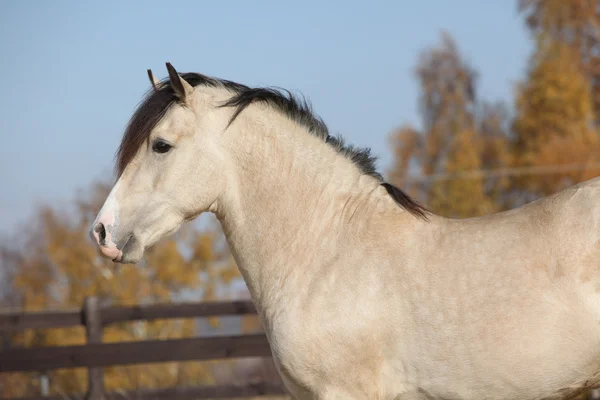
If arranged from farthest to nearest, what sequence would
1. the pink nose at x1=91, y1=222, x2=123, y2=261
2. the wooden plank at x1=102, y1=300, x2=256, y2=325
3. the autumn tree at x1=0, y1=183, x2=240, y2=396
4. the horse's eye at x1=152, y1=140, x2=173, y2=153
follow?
the autumn tree at x1=0, y1=183, x2=240, y2=396, the wooden plank at x1=102, y1=300, x2=256, y2=325, the horse's eye at x1=152, y1=140, x2=173, y2=153, the pink nose at x1=91, y1=222, x2=123, y2=261

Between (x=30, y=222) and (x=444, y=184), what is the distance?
75.8 ft

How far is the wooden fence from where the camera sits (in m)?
7.53

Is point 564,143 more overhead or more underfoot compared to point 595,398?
more overhead

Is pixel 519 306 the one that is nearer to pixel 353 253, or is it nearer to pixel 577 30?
pixel 353 253

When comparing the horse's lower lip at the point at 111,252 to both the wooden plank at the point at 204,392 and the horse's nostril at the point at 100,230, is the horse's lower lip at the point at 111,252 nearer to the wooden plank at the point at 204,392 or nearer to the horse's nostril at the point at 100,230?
the horse's nostril at the point at 100,230

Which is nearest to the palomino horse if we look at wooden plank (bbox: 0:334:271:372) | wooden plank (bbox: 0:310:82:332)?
wooden plank (bbox: 0:334:271:372)

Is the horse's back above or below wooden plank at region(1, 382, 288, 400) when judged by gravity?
above

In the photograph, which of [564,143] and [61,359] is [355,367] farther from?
[564,143]

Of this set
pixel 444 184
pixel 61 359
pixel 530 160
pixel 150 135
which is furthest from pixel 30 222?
pixel 150 135

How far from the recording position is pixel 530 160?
118ft

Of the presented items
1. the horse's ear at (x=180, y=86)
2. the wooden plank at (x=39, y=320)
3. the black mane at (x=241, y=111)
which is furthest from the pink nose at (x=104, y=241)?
the wooden plank at (x=39, y=320)

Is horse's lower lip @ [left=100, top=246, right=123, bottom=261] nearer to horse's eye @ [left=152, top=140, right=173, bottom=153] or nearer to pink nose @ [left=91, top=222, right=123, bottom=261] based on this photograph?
pink nose @ [left=91, top=222, right=123, bottom=261]

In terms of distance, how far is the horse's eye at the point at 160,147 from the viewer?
154 inches

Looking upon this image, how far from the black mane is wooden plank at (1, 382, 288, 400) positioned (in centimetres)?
419
